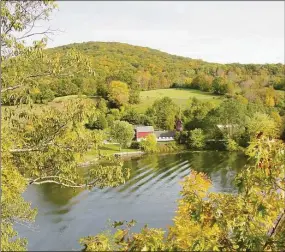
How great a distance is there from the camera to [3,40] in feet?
20.0

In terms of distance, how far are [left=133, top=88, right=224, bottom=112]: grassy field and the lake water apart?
2371cm

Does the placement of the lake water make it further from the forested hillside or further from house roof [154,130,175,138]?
the forested hillside

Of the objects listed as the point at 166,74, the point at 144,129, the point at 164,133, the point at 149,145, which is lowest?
the point at 149,145

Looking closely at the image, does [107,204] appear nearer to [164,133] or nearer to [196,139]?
[196,139]

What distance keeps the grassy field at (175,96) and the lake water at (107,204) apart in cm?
2371

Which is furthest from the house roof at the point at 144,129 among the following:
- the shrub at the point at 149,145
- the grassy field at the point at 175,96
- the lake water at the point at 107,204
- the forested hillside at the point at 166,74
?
the lake water at the point at 107,204

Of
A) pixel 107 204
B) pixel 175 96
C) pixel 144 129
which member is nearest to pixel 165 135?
pixel 144 129

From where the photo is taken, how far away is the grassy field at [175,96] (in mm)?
56250

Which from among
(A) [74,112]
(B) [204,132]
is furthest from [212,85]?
(A) [74,112]

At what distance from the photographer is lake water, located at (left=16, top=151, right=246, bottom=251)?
57.8ft

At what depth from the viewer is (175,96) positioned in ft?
204

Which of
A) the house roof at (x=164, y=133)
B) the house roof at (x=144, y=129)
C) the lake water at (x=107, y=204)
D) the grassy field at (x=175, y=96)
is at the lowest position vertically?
the lake water at (x=107, y=204)

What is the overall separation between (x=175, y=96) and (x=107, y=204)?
4161 cm

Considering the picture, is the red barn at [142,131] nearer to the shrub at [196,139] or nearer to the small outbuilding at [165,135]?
the small outbuilding at [165,135]
